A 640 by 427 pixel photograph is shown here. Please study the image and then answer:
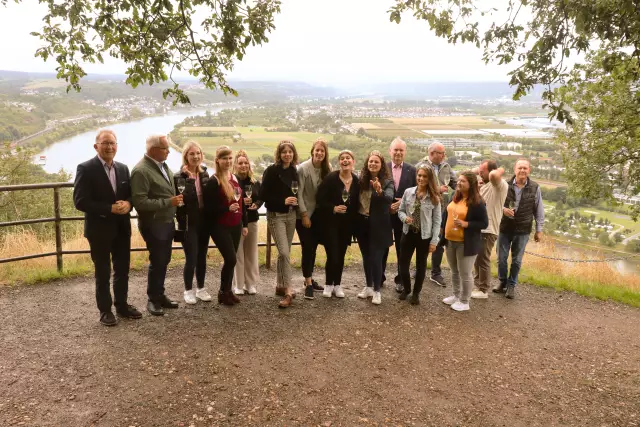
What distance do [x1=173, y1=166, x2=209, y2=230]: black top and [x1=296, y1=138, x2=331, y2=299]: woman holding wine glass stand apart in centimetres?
111

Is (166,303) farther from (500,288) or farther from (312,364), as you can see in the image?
(500,288)

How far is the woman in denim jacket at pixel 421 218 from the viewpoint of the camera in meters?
4.92

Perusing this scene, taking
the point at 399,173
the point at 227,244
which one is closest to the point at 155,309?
the point at 227,244

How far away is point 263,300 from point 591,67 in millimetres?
14251

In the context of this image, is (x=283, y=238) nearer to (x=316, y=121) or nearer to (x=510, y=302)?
(x=510, y=302)

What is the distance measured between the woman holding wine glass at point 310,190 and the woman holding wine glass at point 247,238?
0.53 m

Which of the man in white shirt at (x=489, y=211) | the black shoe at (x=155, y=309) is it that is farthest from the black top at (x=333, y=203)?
the black shoe at (x=155, y=309)

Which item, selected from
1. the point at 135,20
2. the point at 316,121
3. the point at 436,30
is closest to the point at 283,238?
the point at 135,20

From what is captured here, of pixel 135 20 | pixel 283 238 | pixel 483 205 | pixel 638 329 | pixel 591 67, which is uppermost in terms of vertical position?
pixel 591 67

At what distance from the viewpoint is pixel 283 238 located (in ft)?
16.4

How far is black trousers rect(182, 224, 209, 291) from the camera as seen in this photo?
15.3ft

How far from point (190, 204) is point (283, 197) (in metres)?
1.05

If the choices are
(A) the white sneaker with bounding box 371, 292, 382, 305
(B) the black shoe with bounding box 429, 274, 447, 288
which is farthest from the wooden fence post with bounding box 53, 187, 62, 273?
(B) the black shoe with bounding box 429, 274, 447, 288

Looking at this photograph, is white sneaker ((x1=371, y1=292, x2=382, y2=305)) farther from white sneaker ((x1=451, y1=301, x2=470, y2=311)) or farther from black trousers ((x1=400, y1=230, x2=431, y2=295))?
white sneaker ((x1=451, y1=301, x2=470, y2=311))
